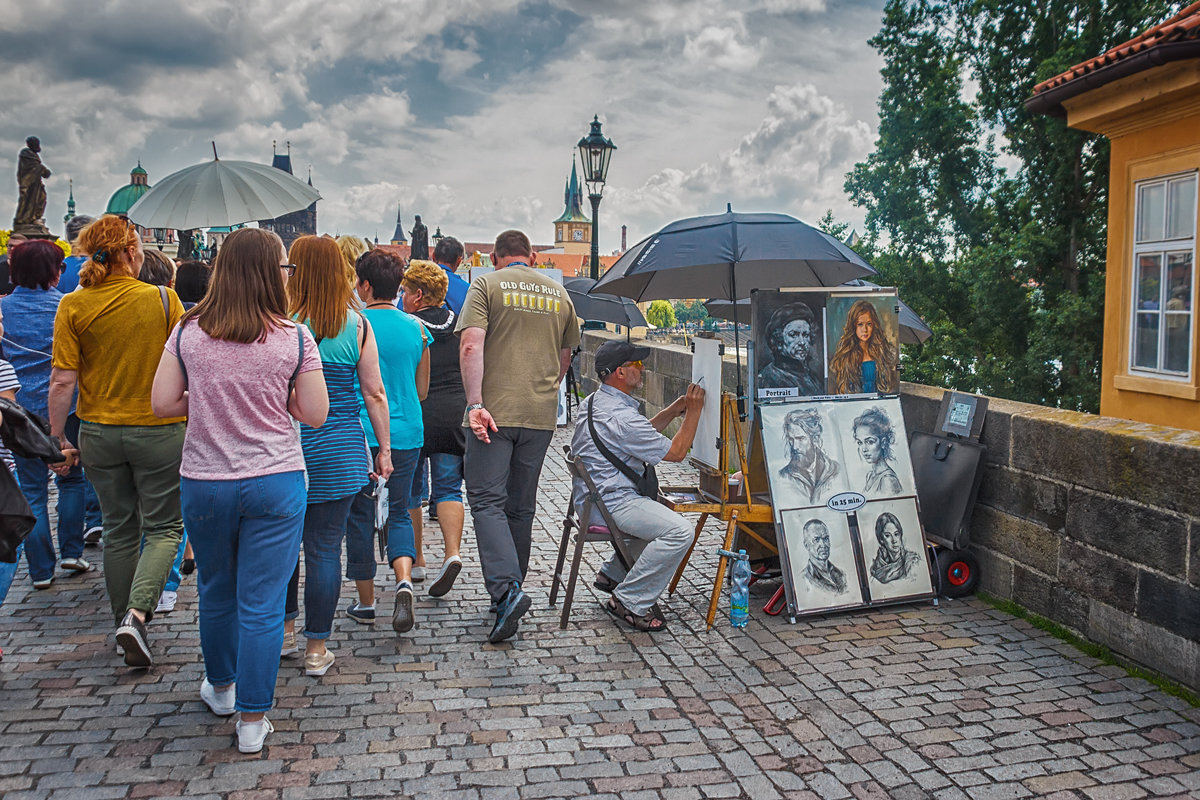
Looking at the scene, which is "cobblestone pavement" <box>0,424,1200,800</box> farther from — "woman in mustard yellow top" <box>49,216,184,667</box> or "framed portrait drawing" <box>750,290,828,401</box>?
"framed portrait drawing" <box>750,290,828,401</box>

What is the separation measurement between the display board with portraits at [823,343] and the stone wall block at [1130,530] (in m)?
1.29

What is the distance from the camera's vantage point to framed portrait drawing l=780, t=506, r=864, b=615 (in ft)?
18.2

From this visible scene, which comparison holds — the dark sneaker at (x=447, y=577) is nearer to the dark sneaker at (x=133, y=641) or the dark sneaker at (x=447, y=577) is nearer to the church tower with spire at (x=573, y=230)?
the dark sneaker at (x=133, y=641)

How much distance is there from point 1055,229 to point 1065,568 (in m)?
14.6

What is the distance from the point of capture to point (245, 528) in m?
3.80

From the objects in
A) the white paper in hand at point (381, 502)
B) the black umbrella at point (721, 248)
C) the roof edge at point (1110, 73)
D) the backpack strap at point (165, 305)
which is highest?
the roof edge at point (1110, 73)

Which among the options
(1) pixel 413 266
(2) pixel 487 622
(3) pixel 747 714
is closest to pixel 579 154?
(1) pixel 413 266

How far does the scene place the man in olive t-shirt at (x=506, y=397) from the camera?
209 inches

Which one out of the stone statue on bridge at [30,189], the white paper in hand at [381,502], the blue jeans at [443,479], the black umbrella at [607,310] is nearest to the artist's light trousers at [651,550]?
the white paper in hand at [381,502]

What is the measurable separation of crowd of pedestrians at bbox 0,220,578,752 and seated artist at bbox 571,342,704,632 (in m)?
0.29

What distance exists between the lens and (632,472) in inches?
216

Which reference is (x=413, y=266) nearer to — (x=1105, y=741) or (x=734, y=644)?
(x=734, y=644)

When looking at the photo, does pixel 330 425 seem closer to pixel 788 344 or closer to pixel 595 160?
pixel 788 344

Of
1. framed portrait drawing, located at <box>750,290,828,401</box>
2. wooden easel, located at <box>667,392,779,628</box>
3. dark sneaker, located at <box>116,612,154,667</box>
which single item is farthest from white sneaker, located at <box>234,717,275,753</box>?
framed portrait drawing, located at <box>750,290,828,401</box>
